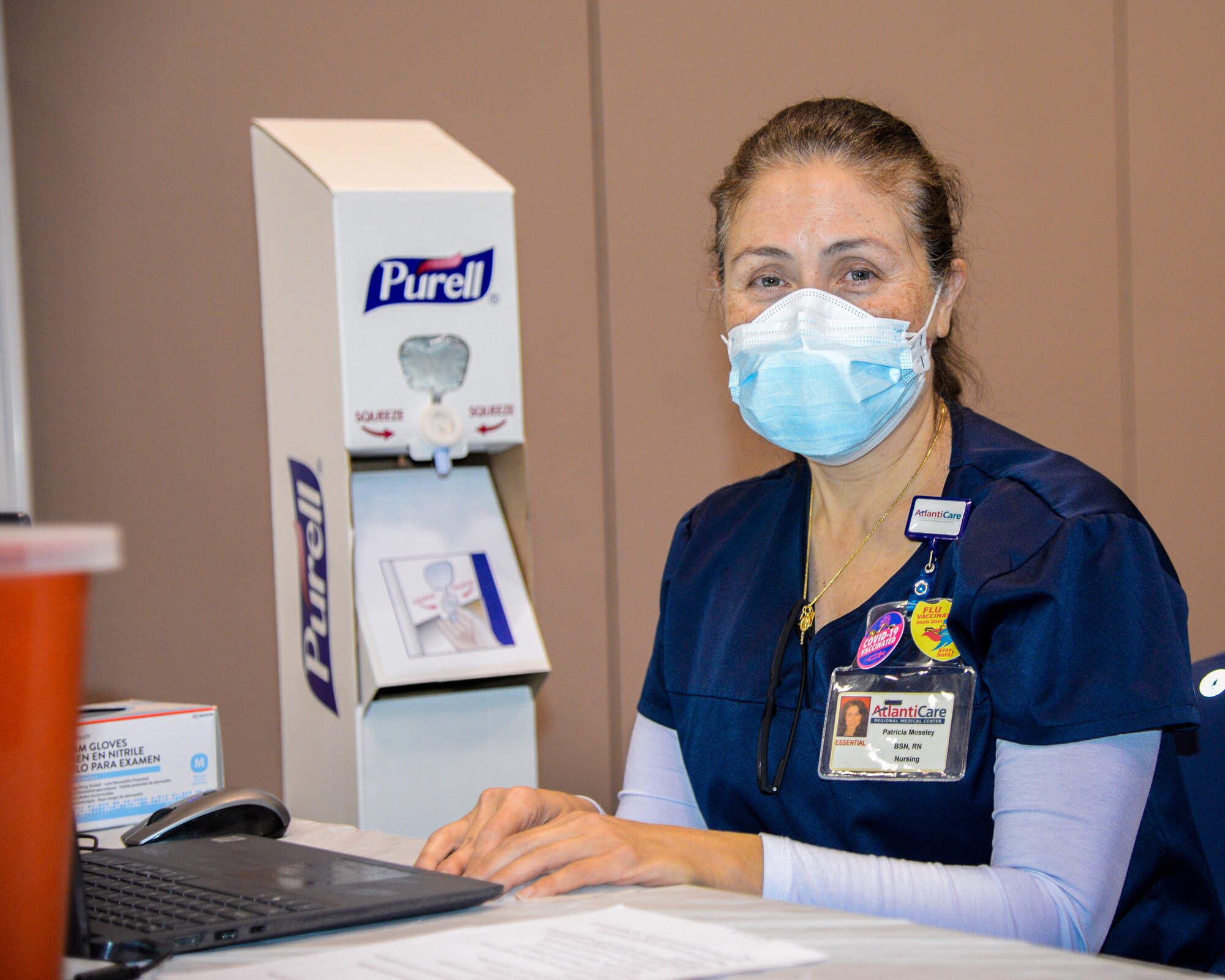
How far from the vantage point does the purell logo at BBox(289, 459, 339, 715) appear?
2.03 metres

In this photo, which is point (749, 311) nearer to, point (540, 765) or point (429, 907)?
point (429, 907)

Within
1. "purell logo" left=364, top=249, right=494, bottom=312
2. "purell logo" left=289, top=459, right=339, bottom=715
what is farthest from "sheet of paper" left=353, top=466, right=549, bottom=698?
"purell logo" left=364, top=249, right=494, bottom=312

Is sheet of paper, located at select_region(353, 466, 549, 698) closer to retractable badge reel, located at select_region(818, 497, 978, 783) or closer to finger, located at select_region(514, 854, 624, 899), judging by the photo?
retractable badge reel, located at select_region(818, 497, 978, 783)

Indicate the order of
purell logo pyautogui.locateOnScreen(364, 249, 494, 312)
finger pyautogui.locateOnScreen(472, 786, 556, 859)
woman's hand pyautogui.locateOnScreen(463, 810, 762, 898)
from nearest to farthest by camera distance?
woman's hand pyautogui.locateOnScreen(463, 810, 762, 898) < finger pyautogui.locateOnScreen(472, 786, 556, 859) < purell logo pyautogui.locateOnScreen(364, 249, 494, 312)

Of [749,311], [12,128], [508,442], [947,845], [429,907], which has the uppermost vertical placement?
[12,128]

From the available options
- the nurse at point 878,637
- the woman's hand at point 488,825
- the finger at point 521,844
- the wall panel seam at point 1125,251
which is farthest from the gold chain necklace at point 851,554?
the wall panel seam at point 1125,251

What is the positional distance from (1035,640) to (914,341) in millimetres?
444

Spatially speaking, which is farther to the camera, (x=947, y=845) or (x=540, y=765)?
(x=540, y=765)

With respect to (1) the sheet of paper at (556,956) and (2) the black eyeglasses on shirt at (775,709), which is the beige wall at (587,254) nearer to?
(2) the black eyeglasses on shirt at (775,709)

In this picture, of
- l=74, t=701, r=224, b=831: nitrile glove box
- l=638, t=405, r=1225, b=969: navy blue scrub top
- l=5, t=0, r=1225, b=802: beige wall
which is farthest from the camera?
Result: l=5, t=0, r=1225, b=802: beige wall

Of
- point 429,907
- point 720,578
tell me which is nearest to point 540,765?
point 720,578

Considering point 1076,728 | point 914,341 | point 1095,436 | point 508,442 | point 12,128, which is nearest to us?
point 1076,728

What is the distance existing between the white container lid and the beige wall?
2283mm

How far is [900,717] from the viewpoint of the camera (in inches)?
45.2
